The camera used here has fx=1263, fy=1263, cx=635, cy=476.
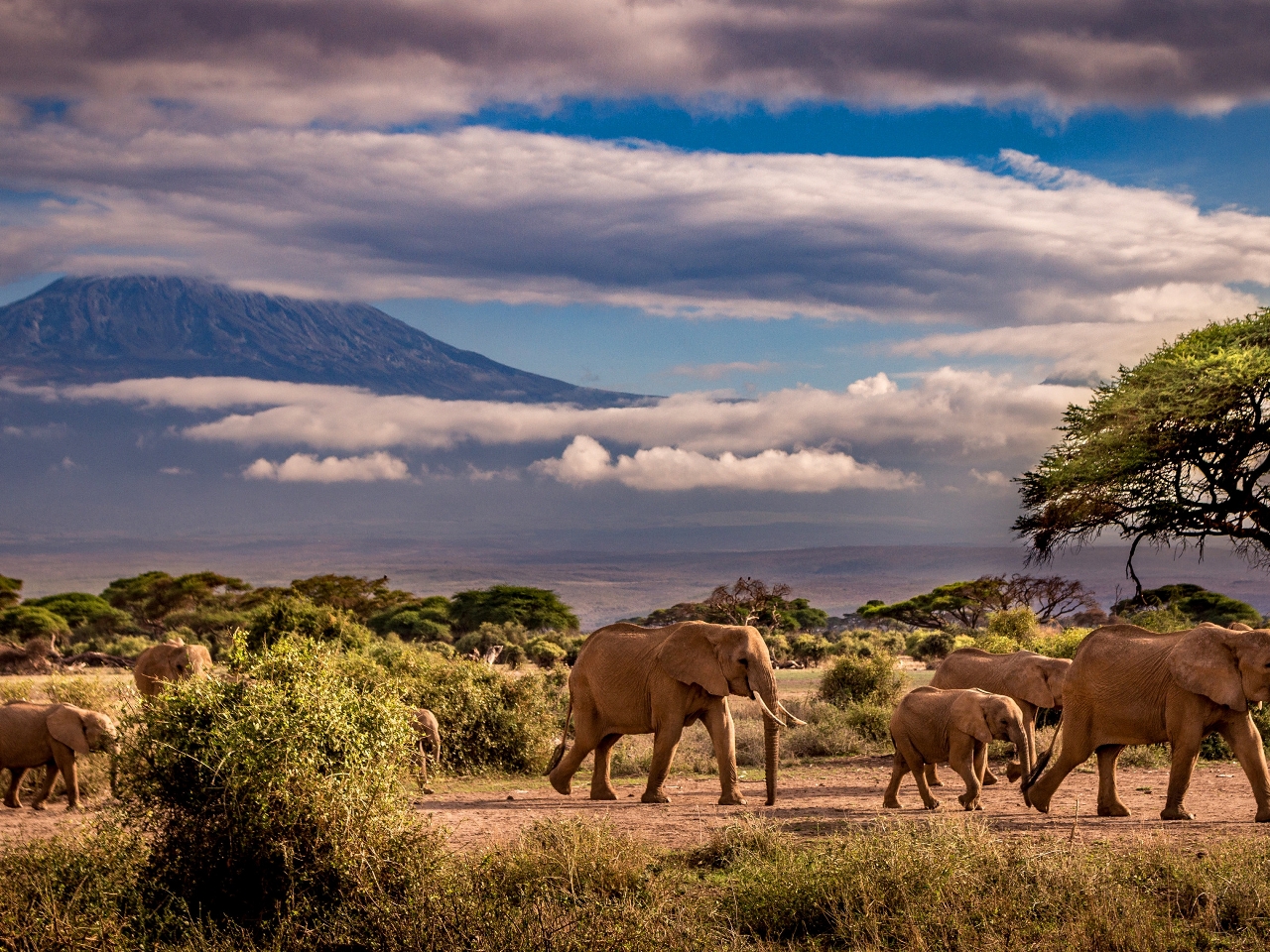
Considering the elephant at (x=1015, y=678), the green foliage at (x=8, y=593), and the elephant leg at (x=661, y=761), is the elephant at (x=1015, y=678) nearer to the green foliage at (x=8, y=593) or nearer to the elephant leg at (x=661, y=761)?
the elephant leg at (x=661, y=761)

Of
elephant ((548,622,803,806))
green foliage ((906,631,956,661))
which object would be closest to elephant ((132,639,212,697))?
elephant ((548,622,803,806))

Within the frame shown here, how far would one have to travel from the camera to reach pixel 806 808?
1506cm

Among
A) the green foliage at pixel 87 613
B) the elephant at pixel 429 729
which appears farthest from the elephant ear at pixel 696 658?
the green foliage at pixel 87 613

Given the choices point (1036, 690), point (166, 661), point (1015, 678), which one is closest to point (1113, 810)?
point (1036, 690)

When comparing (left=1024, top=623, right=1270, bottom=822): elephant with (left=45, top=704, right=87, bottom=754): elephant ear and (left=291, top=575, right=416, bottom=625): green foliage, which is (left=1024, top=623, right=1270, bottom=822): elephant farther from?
(left=291, top=575, right=416, bottom=625): green foliage

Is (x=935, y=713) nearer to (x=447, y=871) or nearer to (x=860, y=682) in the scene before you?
(x=447, y=871)

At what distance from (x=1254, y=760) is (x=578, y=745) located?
26.3 feet

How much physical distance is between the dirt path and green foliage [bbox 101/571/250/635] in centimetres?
5642

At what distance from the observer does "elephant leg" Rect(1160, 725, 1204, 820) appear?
44.3ft

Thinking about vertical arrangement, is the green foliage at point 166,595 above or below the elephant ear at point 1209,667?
below

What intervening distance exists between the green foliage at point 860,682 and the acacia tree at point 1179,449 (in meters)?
6.59

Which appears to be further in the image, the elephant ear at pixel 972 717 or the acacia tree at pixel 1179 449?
the acacia tree at pixel 1179 449

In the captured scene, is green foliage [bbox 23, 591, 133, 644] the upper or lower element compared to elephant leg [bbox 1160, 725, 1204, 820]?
lower

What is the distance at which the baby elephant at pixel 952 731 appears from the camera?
14250 mm
